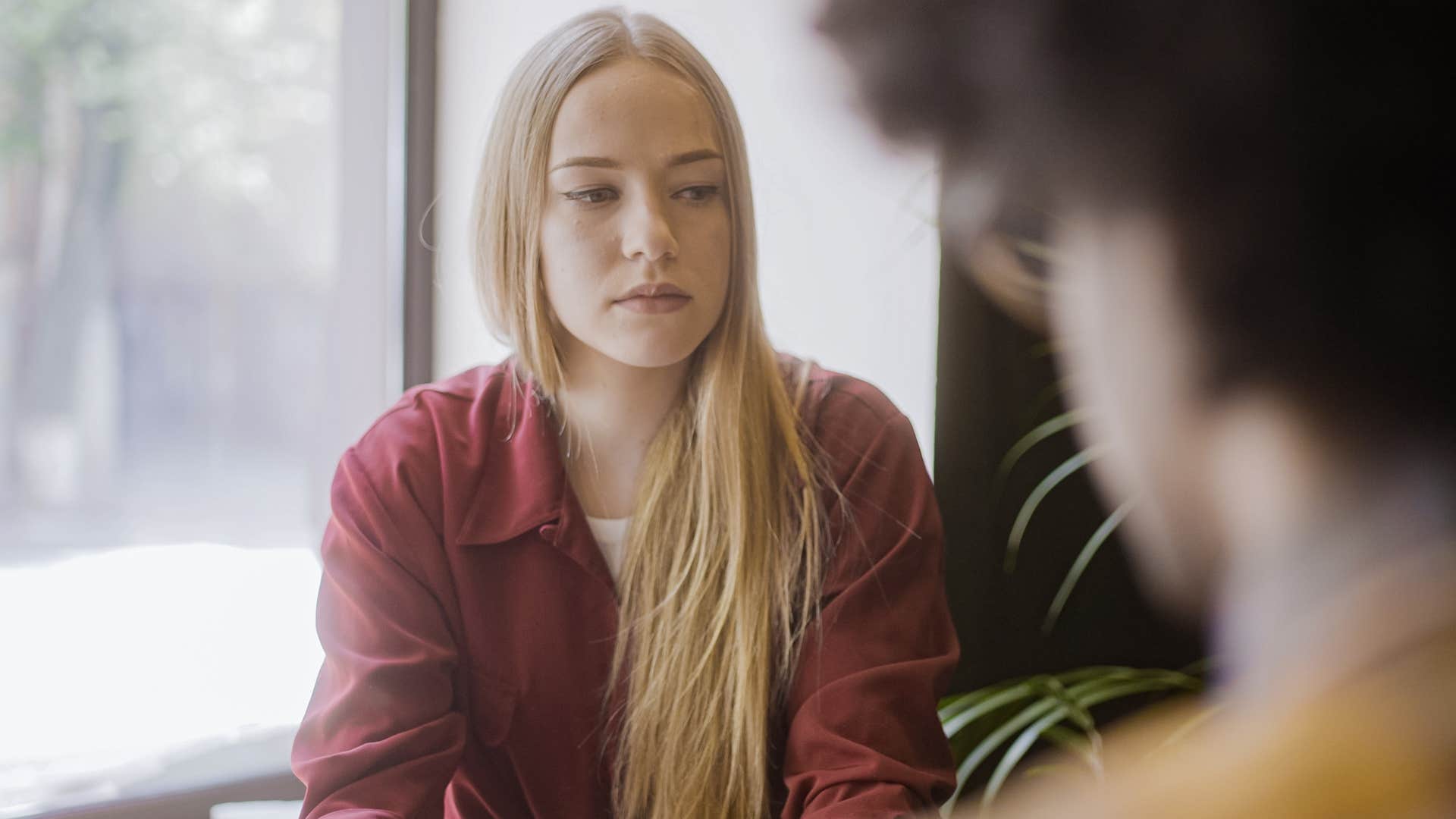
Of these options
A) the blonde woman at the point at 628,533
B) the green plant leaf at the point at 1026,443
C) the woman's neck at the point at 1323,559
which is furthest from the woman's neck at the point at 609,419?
the woman's neck at the point at 1323,559

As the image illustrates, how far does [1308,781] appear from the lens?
0.30m

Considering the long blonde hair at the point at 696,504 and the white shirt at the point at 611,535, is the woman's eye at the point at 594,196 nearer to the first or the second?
the long blonde hair at the point at 696,504

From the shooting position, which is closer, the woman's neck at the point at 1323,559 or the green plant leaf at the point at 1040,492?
the woman's neck at the point at 1323,559

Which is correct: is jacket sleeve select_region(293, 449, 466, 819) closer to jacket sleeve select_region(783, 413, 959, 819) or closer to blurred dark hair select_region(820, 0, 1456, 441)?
jacket sleeve select_region(783, 413, 959, 819)

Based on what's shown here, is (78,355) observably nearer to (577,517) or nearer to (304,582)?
(304,582)

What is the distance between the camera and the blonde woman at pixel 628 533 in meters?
0.73

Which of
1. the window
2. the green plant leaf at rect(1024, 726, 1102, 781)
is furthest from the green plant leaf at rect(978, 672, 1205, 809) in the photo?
the window

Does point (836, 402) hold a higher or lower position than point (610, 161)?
lower

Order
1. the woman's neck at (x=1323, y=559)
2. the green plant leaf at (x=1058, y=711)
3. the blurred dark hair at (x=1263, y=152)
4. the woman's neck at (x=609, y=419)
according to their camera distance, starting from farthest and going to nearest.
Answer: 1. the woman's neck at (x=609, y=419)
2. the green plant leaf at (x=1058, y=711)
3. the blurred dark hair at (x=1263, y=152)
4. the woman's neck at (x=1323, y=559)

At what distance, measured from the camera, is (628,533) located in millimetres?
787

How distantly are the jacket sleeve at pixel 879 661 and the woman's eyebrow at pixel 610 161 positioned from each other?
0.23 m

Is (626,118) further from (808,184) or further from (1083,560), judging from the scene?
(1083,560)

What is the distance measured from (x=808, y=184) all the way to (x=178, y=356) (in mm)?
495

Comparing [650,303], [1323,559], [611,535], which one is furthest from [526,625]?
[1323,559]
